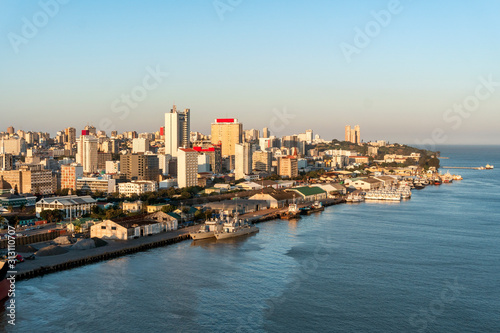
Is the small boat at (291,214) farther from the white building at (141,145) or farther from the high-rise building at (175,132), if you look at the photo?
the white building at (141,145)

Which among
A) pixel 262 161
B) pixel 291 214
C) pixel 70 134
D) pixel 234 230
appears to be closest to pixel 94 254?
pixel 234 230

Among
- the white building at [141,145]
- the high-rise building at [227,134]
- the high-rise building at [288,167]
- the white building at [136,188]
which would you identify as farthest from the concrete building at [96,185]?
the high-rise building at [227,134]

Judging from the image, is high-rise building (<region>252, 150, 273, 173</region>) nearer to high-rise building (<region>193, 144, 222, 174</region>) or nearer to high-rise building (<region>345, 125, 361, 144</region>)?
high-rise building (<region>193, 144, 222, 174</region>)

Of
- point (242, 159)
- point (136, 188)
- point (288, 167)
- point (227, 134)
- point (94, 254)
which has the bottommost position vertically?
point (94, 254)

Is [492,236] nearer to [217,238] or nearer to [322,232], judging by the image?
[322,232]

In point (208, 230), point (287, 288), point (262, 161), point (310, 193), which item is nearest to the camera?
point (287, 288)

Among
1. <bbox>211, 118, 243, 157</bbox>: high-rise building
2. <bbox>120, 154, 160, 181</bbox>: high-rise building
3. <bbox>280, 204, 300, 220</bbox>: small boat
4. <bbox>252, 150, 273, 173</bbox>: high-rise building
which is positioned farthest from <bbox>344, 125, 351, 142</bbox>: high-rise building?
<bbox>280, 204, 300, 220</bbox>: small boat

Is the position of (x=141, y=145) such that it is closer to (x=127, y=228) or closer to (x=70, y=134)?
(x=70, y=134)
